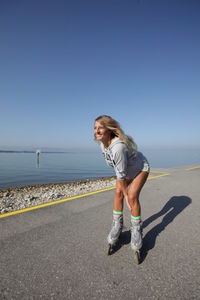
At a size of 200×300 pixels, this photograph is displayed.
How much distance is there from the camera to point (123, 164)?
6.71ft

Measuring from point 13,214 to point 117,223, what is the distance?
2.44 metres

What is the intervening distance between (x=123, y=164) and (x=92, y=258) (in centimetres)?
130

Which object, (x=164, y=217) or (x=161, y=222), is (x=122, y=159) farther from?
(x=164, y=217)

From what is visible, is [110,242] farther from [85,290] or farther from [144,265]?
[85,290]

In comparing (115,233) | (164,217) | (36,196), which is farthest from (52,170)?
(115,233)

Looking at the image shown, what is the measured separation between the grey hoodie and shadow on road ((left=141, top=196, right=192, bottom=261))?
1078mm

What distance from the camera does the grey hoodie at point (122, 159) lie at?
202 centimetres

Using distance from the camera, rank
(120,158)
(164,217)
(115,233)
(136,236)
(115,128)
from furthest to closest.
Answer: (164,217), (115,233), (136,236), (115,128), (120,158)

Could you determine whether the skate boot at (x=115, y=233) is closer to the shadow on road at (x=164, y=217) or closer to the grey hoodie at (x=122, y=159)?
the shadow on road at (x=164, y=217)

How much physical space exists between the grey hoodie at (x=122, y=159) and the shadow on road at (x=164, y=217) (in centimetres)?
108

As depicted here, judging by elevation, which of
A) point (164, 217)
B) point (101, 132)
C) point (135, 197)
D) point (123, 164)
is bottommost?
point (164, 217)

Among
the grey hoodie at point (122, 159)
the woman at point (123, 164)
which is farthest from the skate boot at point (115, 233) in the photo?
the grey hoodie at point (122, 159)

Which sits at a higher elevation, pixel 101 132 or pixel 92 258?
pixel 101 132

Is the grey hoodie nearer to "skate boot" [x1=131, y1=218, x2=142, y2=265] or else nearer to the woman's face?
the woman's face
